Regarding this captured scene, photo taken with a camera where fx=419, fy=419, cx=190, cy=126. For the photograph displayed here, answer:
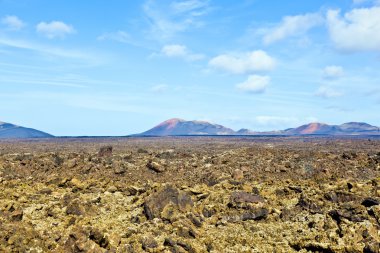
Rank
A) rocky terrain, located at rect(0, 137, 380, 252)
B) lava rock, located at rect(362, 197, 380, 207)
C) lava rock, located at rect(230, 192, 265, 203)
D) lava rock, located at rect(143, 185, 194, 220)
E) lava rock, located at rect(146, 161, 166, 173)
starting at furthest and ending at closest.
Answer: lava rock, located at rect(146, 161, 166, 173) < lava rock, located at rect(230, 192, 265, 203) < lava rock, located at rect(143, 185, 194, 220) < lava rock, located at rect(362, 197, 380, 207) < rocky terrain, located at rect(0, 137, 380, 252)

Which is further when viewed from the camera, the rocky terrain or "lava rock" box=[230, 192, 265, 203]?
"lava rock" box=[230, 192, 265, 203]

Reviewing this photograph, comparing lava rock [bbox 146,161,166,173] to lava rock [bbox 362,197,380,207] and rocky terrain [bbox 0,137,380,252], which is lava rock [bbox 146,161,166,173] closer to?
rocky terrain [bbox 0,137,380,252]

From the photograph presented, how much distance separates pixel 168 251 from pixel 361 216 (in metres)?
A: 6.58

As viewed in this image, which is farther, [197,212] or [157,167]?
[157,167]

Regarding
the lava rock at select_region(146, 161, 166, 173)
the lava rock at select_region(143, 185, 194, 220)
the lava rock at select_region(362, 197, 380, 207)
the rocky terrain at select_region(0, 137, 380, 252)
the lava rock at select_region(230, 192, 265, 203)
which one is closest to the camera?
the rocky terrain at select_region(0, 137, 380, 252)

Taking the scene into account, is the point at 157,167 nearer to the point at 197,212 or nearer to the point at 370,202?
the point at 197,212

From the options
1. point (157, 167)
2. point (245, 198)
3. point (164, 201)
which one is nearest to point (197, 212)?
point (164, 201)

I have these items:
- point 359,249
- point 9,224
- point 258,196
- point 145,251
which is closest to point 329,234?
point 359,249

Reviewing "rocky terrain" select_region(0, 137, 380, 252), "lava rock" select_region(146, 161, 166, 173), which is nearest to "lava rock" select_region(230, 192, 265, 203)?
"rocky terrain" select_region(0, 137, 380, 252)

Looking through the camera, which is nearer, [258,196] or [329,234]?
[329,234]

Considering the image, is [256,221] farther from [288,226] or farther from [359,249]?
[359,249]

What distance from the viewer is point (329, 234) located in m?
13.1

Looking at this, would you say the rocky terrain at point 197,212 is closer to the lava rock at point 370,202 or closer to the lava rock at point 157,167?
the lava rock at point 370,202

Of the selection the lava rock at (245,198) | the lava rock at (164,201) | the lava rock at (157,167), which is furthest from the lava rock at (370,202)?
the lava rock at (157,167)
